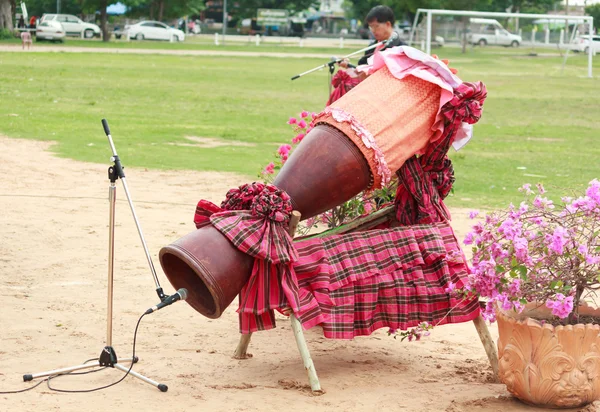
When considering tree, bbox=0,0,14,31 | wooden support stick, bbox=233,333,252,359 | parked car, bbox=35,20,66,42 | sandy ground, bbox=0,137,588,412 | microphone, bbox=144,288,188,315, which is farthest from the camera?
tree, bbox=0,0,14,31

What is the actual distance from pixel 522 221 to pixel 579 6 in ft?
267

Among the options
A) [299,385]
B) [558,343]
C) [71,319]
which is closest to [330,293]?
[299,385]

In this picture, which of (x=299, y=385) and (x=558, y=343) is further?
(x=299, y=385)

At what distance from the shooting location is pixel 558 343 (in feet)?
14.6

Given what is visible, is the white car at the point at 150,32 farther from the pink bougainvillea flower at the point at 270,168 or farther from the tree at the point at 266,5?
the pink bougainvillea flower at the point at 270,168

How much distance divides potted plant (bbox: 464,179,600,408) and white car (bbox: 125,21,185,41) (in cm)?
4666

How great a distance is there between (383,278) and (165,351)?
1.33 m

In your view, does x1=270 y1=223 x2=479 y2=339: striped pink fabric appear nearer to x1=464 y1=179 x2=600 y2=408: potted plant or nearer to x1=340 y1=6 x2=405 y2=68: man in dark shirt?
x1=464 y1=179 x2=600 y2=408: potted plant

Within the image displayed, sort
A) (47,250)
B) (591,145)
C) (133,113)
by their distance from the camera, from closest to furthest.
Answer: (47,250) < (591,145) < (133,113)

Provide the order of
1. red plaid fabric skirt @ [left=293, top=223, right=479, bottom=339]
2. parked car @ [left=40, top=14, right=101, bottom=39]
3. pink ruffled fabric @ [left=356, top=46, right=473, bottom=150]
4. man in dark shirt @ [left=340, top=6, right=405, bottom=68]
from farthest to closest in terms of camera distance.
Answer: parked car @ [left=40, top=14, right=101, bottom=39], man in dark shirt @ [left=340, top=6, right=405, bottom=68], pink ruffled fabric @ [left=356, top=46, right=473, bottom=150], red plaid fabric skirt @ [left=293, top=223, right=479, bottom=339]

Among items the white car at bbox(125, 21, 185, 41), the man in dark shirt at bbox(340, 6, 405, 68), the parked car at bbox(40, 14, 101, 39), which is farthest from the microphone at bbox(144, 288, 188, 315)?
the white car at bbox(125, 21, 185, 41)

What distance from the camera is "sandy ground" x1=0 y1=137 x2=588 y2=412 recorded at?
475cm

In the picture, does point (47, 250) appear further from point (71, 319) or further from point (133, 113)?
point (133, 113)

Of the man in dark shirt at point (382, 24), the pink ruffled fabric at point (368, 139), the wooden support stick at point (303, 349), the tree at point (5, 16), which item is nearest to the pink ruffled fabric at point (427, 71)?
the pink ruffled fabric at point (368, 139)
